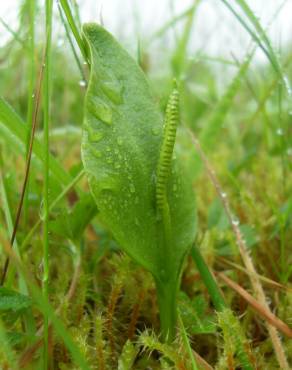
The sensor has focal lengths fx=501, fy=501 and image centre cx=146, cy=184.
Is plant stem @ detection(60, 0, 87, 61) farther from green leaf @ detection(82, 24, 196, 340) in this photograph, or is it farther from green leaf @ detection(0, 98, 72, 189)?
green leaf @ detection(0, 98, 72, 189)

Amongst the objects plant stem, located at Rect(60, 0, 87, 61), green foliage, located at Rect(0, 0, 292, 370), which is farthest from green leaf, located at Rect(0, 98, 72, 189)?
plant stem, located at Rect(60, 0, 87, 61)

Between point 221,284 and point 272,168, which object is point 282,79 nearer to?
point 221,284

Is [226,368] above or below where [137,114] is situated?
below

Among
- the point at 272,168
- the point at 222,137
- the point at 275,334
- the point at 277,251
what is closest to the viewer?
the point at 275,334

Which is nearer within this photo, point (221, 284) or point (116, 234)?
point (116, 234)

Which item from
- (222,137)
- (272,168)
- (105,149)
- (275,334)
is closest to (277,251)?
(275,334)

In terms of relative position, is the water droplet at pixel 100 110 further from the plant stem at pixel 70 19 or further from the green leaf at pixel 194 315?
the green leaf at pixel 194 315

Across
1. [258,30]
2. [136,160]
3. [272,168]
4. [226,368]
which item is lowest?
[226,368]
